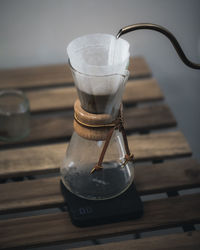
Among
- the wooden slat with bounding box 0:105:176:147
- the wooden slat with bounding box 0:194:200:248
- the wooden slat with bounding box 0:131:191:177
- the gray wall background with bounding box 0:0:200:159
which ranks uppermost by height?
the gray wall background with bounding box 0:0:200:159

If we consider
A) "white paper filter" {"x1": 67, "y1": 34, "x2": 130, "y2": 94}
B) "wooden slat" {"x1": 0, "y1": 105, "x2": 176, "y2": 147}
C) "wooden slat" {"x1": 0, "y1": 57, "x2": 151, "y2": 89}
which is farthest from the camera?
"wooden slat" {"x1": 0, "y1": 57, "x2": 151, "y2": 89}

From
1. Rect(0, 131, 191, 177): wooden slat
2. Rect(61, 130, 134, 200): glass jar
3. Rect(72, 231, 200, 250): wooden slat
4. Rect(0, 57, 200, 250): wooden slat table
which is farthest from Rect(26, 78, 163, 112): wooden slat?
Rect(72, 231, 200, 250): wooden slat

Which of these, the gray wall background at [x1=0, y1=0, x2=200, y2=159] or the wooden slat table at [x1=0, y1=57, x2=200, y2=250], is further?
the gray wall background at [x1=0, y1=0, x2=200, y2=159]

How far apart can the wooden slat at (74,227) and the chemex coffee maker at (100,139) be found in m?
0.02

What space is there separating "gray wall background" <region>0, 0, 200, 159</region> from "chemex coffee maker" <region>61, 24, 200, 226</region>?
46 cm

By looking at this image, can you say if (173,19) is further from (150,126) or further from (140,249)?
(140,249)

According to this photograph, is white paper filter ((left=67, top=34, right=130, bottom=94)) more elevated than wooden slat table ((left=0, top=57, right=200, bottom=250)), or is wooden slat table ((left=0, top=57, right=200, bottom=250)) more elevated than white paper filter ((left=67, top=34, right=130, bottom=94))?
white paper filter ((left=67, top=34, right=130, bottom=94))

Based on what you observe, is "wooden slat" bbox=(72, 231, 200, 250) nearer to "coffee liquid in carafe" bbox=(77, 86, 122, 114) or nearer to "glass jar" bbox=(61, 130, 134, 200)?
"glass jar" bbox=(61, 130, 134, 200)

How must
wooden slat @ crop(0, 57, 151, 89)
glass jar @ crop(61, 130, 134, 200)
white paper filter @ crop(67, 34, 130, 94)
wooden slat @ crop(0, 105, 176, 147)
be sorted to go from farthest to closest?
wooden slat @ crop(0, 57, 151, 89) < wooden slat @ crop(0, 105, 176, 147) < glass jar @ crop(61, 130, 134, 200) < white paper filter @ crop(67, 34, 130, 94)

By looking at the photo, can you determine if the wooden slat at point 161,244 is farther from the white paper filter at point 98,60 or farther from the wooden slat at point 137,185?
the white paper filter at point 98,60

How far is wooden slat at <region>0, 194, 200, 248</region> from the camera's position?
0.66 metres

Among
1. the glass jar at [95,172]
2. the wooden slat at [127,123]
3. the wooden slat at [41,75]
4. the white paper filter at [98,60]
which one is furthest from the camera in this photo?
the wooden slat at [41,75]

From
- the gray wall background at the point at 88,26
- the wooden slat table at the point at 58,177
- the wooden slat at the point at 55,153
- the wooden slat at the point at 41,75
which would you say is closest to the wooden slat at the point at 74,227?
the wooden slat table at the point at 58,177

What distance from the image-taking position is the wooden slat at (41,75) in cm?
100
